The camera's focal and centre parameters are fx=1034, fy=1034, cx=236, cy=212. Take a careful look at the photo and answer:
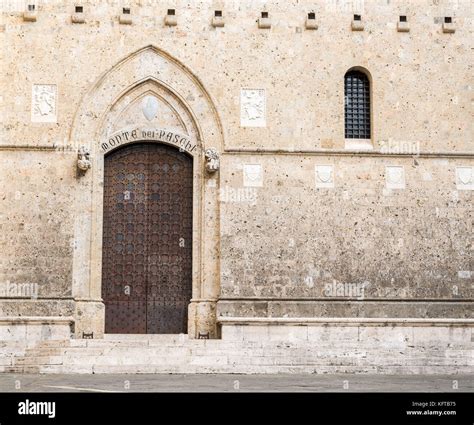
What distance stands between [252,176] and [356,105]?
128 inches

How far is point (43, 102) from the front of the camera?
2500 centimetres

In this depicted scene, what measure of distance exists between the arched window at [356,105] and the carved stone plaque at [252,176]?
249 cm

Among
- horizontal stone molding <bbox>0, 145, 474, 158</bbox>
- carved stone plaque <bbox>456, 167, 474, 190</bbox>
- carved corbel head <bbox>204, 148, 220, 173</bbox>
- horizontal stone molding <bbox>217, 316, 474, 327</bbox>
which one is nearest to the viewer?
horizontal stone molding <bbox>217, 316, 474, 327</bbox>

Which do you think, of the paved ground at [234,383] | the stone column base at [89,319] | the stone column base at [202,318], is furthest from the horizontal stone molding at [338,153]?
the paved ground at [234,383]

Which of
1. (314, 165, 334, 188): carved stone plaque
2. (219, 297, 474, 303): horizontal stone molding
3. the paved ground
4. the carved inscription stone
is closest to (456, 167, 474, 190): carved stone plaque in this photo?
(219, 297, 474, 303): horizontal stone molding

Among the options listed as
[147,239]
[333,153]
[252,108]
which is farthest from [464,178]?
[147,239]

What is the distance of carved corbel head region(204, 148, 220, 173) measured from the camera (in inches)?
979

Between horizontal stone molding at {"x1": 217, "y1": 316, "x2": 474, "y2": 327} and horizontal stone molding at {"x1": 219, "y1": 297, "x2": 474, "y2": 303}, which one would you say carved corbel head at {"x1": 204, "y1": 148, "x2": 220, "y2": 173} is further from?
horizontal stone molding at {"x1": 217, "y1": 316, "x2": 474, "y2": 327}

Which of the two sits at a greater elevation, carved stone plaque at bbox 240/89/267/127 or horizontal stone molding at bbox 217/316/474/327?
carved stone plaque at bbox 240/89/267/127

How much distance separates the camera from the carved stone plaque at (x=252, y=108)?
25.3 meters

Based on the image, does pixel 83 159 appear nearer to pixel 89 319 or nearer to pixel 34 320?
pixel 89 319

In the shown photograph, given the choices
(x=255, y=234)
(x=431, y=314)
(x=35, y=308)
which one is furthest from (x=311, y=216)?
(x=35, y=308)

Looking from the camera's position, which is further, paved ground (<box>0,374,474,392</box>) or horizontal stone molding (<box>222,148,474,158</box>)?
horizontal stone molding (<box>222,148,474,158</box>)

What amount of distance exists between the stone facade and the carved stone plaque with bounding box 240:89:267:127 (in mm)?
35
